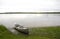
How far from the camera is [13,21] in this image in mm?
1570

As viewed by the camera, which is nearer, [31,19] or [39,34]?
[39,34]

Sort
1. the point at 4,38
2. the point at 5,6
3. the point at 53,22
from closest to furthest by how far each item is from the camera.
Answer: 1. the point at 4,38
2. the point at 53,22
3. the point at 5,6

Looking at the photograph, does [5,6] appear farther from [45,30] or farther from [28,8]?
[45,30]

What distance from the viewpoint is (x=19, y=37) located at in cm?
120

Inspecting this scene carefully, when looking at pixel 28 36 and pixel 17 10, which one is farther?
pixel 17 10

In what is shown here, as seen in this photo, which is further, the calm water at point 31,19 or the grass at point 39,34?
the calm water at point 31,19

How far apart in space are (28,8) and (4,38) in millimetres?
617

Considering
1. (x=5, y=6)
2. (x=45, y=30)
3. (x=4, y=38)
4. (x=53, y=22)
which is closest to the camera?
(x=4, y=38)

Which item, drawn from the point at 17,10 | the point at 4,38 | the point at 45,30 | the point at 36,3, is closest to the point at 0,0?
the point at 17,10

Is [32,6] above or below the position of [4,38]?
above

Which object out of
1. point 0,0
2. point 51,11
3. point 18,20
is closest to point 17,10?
point 18,20

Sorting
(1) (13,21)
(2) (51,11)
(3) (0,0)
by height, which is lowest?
(1) (13,21)

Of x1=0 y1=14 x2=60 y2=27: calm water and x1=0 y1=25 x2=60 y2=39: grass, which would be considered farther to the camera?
x1=0 y1=14 x2=60 y2=27: calm water

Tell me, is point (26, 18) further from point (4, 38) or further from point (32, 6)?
point (4, 38)
